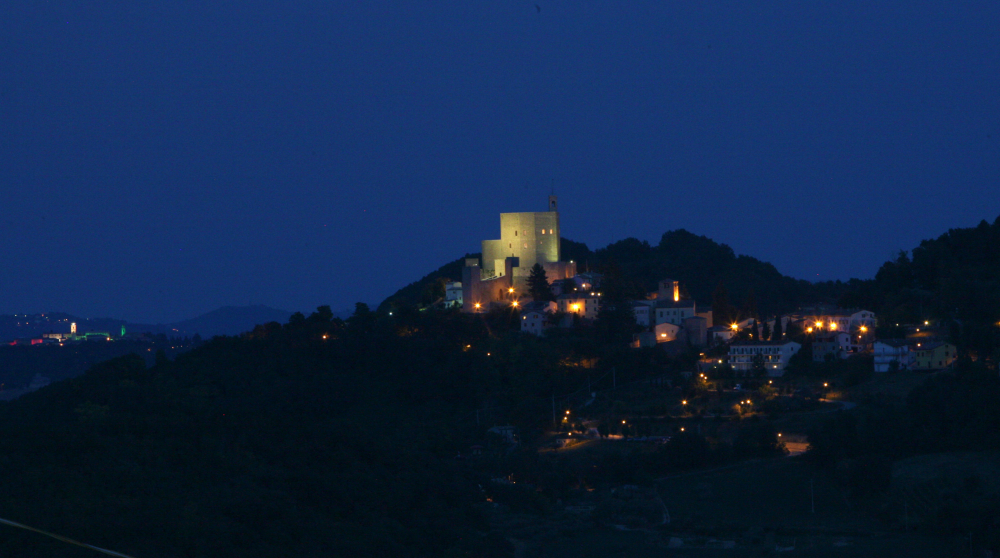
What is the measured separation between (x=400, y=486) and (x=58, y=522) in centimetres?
681

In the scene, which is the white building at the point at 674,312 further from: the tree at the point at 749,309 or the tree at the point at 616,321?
the tree at the point at 749,309

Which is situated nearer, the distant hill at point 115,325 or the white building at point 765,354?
the white building at point 765,354

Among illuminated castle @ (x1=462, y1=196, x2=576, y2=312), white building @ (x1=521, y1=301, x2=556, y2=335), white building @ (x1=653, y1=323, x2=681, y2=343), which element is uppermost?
illuminated castle @ (x1=462, y1=196, x2=576, y2=312)

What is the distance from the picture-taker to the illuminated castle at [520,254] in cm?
4050

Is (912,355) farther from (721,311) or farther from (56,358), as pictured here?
(56,358)

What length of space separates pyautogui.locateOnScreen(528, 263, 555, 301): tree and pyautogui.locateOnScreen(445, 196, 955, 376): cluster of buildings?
0.39 m

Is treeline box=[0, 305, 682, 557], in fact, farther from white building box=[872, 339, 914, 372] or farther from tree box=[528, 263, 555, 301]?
white building box=[872, 339, 914, 372]

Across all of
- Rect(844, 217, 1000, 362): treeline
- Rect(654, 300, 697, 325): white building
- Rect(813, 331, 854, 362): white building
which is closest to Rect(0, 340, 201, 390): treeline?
Rect(654, 300, 697, 325): white building

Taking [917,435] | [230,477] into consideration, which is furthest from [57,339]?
[917,435]

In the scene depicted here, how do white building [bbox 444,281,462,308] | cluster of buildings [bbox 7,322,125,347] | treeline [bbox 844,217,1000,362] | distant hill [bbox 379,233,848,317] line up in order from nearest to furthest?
treeline [bbox 844,217,1000,362] < white building [bbox 444,281,462,308] < distant hill [bbox 379,233,848,317] < cluster of buildings [bbox 7,322,125,347]

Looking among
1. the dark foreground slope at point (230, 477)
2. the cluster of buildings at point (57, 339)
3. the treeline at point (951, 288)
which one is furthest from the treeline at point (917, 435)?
the cluster of buildings at point (57, 339)

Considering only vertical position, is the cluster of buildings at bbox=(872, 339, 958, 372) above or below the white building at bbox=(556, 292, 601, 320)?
below

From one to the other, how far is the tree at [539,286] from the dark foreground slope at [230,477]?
9078mm

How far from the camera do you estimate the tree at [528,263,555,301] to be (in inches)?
1531
